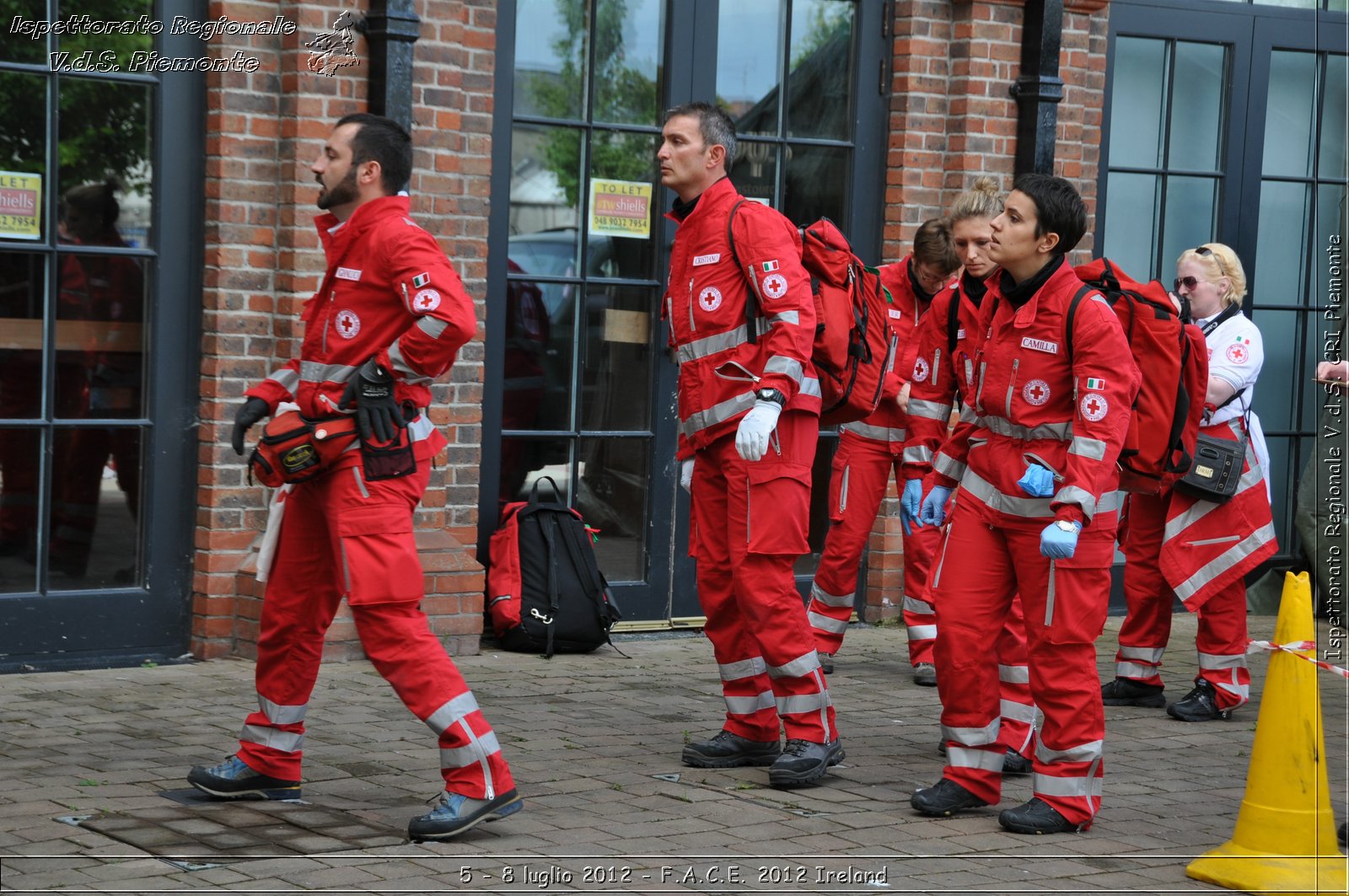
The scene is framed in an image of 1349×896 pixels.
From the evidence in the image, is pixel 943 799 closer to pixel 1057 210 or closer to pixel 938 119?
pixel 1057 210

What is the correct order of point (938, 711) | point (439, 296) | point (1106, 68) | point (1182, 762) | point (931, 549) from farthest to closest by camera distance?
1. point (1106, 68)
2. point (931, 549)
3. point (938, 711)
4. point (1182, 762)
5. point (439, 296)

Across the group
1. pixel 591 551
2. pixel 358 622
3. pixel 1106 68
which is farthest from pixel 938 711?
pixel 1106 68

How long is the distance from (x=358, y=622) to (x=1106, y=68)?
20.6ft

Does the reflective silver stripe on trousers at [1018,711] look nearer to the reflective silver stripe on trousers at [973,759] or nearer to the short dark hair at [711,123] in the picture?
the reflective silver stripe on trousers at [973,759]

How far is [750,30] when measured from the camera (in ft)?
28.5

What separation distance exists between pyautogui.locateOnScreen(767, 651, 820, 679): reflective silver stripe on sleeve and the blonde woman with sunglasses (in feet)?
6.89

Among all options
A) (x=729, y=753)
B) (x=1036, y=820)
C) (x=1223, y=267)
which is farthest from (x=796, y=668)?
(x=1223, y=267)

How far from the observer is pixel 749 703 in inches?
237

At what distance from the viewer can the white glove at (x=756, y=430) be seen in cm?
538

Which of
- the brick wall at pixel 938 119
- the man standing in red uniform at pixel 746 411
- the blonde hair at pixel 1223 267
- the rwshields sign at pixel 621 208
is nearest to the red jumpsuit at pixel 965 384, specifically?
the man standing in red uniform at pixel 746 411

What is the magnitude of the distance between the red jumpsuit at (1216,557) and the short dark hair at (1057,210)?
2.15 metres

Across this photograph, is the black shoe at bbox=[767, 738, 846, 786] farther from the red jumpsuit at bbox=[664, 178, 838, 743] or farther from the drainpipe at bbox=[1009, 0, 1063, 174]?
the drainpipe at bbox=[1009, 0, 1063, 174]

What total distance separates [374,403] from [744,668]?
174 centimetres

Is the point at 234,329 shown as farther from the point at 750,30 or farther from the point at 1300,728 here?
the point at 1300,728
